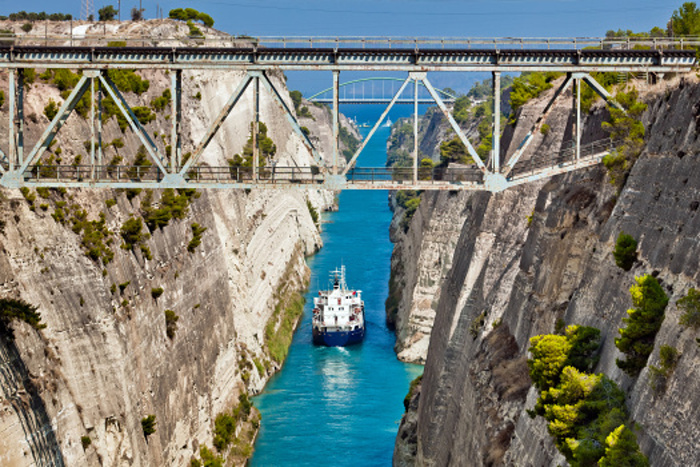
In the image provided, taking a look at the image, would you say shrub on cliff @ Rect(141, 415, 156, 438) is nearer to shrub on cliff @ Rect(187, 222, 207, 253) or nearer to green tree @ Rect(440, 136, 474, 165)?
shrub on cliff @ Rect(187, 222, 207, 253)

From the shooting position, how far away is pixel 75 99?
110 ft

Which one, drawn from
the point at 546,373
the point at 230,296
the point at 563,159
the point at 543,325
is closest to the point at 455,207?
the point at 230,296

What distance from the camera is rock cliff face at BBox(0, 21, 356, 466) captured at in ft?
123

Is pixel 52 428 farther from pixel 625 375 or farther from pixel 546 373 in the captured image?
pixel 625 375

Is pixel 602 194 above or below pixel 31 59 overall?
below

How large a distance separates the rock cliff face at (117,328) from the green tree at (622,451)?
20.5 metres

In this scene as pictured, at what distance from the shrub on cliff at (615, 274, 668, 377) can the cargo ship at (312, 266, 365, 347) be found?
57728 mm

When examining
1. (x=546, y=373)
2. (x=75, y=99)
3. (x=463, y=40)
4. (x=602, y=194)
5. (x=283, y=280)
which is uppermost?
(x=463, y=40)

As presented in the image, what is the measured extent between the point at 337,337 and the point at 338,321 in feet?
4.60

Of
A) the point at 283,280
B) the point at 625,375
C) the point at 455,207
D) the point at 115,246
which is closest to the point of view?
the point at 625,375

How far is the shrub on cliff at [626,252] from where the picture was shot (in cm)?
2817

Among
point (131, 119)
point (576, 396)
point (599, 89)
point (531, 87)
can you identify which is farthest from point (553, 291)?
point (531, 87)

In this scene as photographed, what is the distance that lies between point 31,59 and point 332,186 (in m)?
10.6

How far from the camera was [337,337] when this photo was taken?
82875 millimetres
